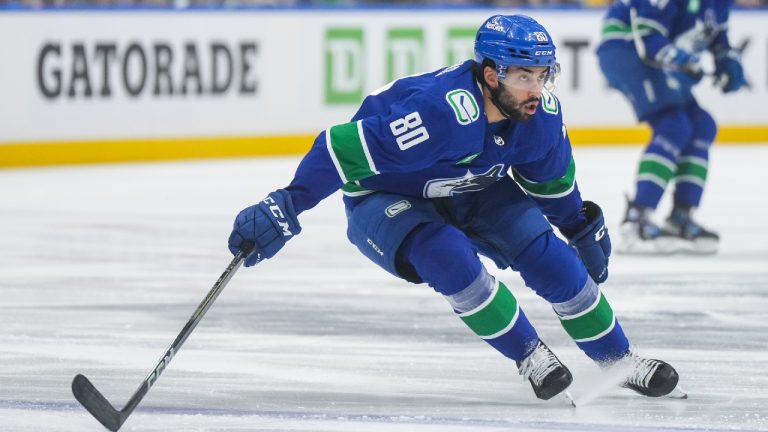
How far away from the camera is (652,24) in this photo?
6.94 m

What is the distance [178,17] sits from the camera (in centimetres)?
1082

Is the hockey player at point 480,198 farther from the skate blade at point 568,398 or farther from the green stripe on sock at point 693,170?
the green stripe on sock at point 693,170

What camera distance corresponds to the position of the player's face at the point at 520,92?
11.9 feet

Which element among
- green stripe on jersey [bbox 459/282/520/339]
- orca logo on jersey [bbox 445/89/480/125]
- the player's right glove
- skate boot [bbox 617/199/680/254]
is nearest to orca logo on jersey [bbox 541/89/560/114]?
orca logo on jersey [bbox 445/89/480/125]

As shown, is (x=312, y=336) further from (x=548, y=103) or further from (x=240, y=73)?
(x=240, y=73)

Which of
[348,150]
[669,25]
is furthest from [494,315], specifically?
[669,25]

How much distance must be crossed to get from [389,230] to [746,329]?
62.1 inches

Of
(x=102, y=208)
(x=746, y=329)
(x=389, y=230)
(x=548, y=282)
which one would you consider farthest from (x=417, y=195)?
(x=102, y=208)

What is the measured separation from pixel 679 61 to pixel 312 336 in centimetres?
284

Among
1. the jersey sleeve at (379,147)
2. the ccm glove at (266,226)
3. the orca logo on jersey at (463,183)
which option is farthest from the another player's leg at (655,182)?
the ccm glove at (266,226)

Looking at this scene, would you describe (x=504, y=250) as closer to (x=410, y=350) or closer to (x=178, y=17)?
(x=410, y=350)

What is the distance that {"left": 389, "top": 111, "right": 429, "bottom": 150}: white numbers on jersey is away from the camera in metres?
3.54

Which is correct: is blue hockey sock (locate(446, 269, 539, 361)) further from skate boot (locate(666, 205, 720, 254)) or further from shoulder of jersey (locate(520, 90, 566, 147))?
skate boot (locate(666, 205, 720, 254))

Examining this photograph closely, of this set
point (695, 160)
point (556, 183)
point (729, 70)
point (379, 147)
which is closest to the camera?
point (379, 147)
